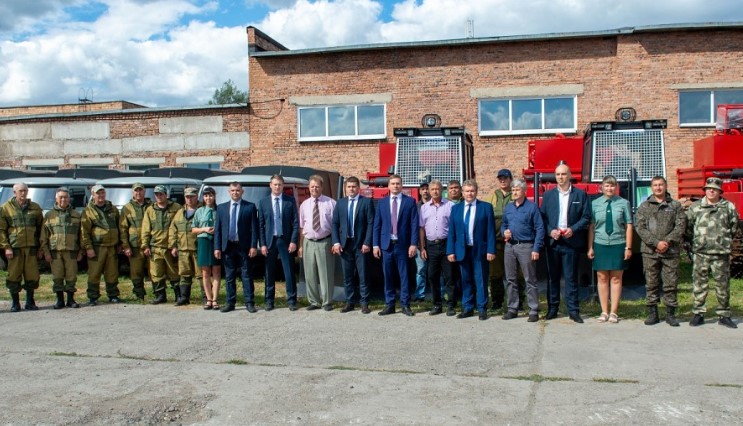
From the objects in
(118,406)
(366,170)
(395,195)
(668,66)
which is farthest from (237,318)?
(668,66)

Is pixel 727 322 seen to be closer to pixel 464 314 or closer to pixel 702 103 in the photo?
pixel 464 314

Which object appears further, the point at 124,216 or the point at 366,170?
the point at 366,170

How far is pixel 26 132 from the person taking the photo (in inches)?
980

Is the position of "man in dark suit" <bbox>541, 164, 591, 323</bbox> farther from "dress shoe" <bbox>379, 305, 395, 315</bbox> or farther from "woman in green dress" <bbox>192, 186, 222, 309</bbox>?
"woman in green dress" <bbox>192, 186, 222, 309</bbox>

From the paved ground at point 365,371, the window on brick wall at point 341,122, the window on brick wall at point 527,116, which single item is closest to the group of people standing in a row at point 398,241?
the paved ground at point 365,371

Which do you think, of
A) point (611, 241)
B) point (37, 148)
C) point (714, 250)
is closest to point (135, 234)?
point (611, 241)

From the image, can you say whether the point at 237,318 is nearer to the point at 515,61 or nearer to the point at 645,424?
the point at 645,424

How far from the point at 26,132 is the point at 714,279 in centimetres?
2384

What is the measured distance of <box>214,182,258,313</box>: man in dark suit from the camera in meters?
9.62

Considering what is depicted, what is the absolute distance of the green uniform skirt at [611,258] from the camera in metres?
8.47

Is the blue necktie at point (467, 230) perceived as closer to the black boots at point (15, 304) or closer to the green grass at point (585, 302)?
the green grass at point (585, 302)

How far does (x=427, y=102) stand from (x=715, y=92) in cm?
813

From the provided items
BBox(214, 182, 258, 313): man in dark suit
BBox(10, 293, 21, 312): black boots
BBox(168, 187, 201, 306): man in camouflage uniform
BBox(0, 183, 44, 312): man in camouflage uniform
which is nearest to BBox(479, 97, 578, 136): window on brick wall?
BBox(168, 187, 201, 306): man in camouflage uniform

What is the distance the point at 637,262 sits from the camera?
9.91 metres
